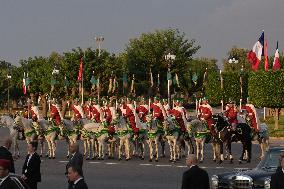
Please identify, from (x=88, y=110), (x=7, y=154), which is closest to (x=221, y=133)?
(x=88, y=110)

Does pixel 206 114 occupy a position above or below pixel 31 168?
above

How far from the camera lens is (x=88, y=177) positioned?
Result: 2966 centimetres

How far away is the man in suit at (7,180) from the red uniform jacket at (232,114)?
25.0 metres

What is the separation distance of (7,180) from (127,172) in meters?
19.7

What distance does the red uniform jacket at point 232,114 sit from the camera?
1444 inches

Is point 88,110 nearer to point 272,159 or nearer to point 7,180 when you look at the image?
point 272,159

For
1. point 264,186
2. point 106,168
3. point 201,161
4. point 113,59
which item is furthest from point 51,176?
point 113,59

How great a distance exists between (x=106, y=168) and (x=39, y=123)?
23.4ft

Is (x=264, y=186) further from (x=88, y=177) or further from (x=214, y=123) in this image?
(x=214, y=123)

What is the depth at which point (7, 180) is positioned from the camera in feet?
39.5

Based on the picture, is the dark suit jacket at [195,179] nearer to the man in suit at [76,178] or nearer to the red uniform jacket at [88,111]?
the man in suit at [76,178]

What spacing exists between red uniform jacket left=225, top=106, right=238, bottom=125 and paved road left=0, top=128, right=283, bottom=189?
174 centimetres

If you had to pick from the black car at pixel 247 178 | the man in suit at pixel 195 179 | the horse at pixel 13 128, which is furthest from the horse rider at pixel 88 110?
the man in suit at pixel 195 179

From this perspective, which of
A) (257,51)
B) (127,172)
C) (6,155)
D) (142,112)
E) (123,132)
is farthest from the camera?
(257,51)
